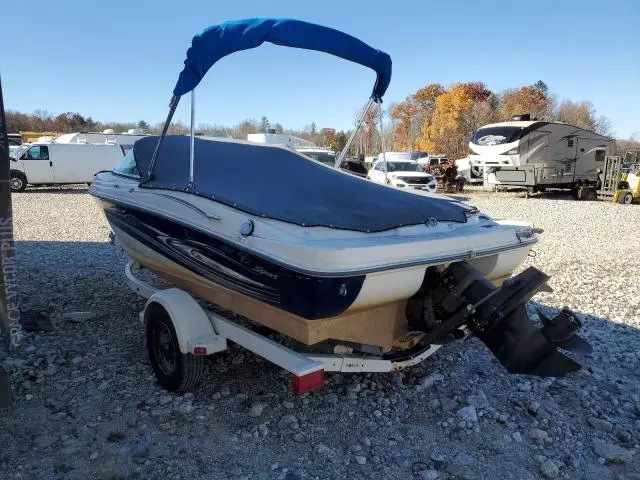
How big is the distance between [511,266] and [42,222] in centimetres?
1069

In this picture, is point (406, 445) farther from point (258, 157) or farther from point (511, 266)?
point (258, 157)

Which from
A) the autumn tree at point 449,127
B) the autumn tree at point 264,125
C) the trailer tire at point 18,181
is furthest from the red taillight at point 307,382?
Result: the autumn tree at point 449,127

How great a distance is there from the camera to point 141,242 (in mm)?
4367

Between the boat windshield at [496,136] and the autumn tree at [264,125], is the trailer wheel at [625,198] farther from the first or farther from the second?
the autumn tree at [264,125]

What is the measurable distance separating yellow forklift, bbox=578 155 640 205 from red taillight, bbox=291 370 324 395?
1873 centimetres

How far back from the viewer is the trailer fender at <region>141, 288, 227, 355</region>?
11.1ft

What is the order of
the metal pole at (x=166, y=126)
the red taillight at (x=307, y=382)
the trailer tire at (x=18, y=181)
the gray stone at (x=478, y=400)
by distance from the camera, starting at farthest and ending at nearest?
the trailer tire at (x=18, y=181)
the metal pole at (x=166, y=126)
the gray stone at (x=478, y=400)
the red taillight at (x=307, y=382)

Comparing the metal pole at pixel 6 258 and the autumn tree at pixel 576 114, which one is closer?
the metal pole at pixel 6 258

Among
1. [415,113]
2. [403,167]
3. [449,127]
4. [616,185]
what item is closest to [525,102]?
[415,113]

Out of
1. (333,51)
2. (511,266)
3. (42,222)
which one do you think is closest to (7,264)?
(333,51)

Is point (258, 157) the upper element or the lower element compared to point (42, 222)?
upper

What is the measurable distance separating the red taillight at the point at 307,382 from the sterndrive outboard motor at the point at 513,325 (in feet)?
2.53

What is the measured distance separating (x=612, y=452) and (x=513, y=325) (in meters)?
0.92

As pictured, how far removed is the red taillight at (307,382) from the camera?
9.32 feet
